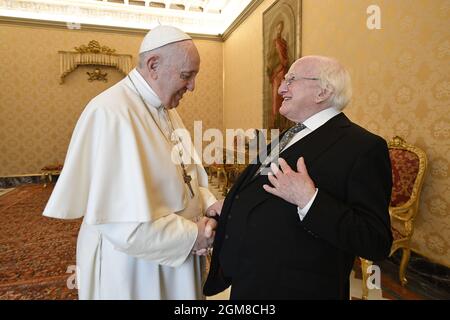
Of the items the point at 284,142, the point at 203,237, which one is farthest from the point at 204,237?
the point at 284,142

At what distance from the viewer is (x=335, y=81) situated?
133 centimetres

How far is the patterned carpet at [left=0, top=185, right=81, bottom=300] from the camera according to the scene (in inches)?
110

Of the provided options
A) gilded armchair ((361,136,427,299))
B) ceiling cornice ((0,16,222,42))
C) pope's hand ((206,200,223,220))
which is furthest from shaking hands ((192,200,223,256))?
ceiling cornice ((0,16,222,42))

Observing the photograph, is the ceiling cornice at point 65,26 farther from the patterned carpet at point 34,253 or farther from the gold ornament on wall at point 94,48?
the patterned carpet at point 34,253

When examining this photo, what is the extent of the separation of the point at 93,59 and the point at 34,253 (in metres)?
6.33

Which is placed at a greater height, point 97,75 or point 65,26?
point 65,26

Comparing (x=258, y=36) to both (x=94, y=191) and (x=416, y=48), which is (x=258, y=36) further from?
(x=94, y=191)

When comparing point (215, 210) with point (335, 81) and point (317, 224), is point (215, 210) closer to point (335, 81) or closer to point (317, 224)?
point (317, 224)

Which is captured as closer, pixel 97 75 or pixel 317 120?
pixel 317 120

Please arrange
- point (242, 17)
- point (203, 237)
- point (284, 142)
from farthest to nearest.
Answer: point (242, 17)
point (284, 142)
point (203, 237)

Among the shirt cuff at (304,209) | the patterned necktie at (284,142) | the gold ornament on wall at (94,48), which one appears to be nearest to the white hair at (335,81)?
the patterned necktie at (284,142)

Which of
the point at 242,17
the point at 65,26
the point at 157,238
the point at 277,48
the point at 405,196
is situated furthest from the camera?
the point at 65,26

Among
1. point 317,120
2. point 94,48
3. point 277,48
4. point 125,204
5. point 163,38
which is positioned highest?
point 94,48
